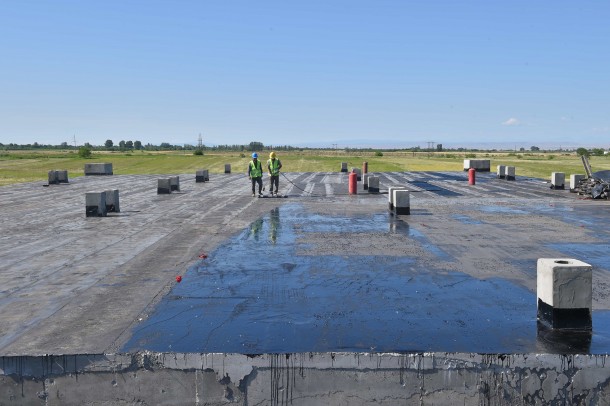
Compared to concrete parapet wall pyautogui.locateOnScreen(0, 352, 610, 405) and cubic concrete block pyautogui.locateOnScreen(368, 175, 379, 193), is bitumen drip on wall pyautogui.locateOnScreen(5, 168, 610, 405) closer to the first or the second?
concrete parapet wall pyautogui.locateOnScreen(0, 352, 610, 405)

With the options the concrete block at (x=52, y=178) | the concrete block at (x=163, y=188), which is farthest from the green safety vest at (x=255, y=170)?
the concrete block at (x=52, y=178)

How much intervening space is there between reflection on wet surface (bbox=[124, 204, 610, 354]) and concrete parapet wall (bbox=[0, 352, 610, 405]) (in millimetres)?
546

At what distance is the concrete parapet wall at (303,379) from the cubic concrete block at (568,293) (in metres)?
1.33

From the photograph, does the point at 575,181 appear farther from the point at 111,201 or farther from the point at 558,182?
the point at 111,201

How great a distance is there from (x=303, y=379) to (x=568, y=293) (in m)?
3.66

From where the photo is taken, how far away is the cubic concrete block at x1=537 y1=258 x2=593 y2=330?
A: 7777 millimetres

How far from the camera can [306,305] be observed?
914 centimetres

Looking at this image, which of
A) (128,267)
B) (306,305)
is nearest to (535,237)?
(306,305)

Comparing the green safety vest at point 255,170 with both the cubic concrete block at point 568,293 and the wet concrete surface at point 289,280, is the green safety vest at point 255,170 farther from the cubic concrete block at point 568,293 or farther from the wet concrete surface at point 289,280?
the cubic concrete block at point 568,293

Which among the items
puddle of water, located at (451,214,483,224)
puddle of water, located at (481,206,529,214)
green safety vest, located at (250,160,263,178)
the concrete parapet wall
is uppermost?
green safety vest, located at (250,160,263,178)

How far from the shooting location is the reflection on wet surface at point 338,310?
290 inches

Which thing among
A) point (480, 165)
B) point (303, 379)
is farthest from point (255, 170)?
point (480, 165)

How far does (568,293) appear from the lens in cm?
786

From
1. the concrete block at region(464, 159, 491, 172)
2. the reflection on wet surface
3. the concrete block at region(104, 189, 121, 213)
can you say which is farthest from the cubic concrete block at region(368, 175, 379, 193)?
the concrete block at region(464, 159, 491, 172)
